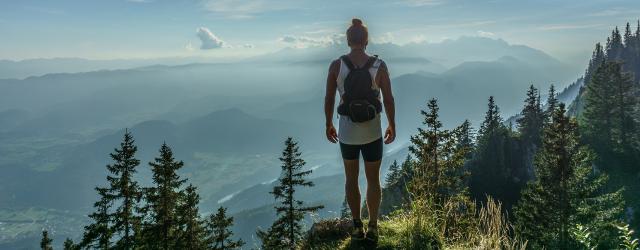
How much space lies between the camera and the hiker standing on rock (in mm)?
6582

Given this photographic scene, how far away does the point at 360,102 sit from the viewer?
656 centimetres

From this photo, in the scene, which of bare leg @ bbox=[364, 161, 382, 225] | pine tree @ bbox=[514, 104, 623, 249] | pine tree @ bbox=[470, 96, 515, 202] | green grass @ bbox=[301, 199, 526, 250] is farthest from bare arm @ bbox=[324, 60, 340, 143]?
pine tree @ bbox=[470, 96, 515, 202]

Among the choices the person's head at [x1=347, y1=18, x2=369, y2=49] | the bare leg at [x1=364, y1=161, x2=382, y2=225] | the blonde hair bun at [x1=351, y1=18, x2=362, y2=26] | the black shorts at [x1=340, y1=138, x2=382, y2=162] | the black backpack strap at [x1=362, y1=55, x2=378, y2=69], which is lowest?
the bare leg at [x1=364, y1=161, x2=382, y2=225]

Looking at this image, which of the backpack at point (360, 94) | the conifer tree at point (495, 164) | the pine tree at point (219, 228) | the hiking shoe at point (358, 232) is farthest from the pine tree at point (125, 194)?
the conifer tree at point (495, 164)

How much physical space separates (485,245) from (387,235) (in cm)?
211

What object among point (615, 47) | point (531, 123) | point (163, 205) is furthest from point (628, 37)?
point (163, 205)

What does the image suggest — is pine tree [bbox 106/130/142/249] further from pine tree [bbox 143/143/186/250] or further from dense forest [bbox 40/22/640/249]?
pine tree [bbox 143/143/186/250]

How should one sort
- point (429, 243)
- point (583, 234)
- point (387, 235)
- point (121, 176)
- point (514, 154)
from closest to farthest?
point (583, 234)
point (429, 243)
point (387, 235)
point (121, 176)
point (514, 154)

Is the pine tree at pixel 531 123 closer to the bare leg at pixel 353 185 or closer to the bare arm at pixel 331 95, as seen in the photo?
the bare leg at pixel 353 185

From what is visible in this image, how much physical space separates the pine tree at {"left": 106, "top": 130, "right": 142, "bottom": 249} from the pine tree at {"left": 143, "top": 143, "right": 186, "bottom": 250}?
0.81 m

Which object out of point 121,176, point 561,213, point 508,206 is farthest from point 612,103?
point 121,176

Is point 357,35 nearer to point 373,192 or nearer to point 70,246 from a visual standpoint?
point 373,192

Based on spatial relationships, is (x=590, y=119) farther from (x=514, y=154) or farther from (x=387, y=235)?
(x=387, y=235)

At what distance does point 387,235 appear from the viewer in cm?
725
